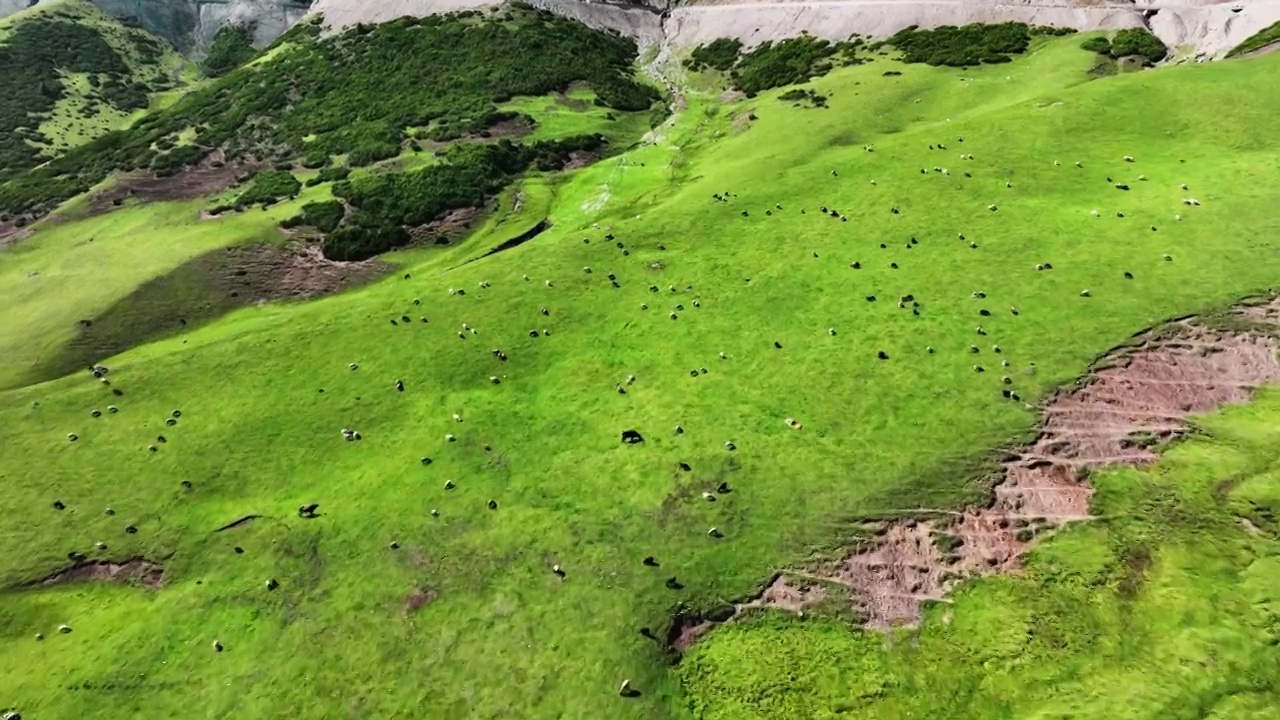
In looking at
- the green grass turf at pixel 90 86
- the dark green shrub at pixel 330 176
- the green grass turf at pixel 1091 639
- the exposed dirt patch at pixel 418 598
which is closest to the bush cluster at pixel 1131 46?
the green grass turf at pixel 1091 639

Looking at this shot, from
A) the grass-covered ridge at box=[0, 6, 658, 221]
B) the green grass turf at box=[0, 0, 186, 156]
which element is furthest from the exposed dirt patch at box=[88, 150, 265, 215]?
the green grass turf at box=[0, 0, 186, 156]

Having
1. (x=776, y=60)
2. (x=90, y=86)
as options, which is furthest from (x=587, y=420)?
(x=90, y=86)

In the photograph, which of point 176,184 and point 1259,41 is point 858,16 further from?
point 176,184

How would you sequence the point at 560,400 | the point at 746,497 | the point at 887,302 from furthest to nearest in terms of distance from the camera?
the point at 887,302
the point at 560,400
the point at 746,497

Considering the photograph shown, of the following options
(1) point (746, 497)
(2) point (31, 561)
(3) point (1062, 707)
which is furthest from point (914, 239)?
(2) point (31, 561)

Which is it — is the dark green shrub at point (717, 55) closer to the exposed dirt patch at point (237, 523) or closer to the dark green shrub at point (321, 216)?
the dark green shrub at point (321, 216)

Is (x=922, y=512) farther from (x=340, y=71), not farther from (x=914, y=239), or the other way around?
(x=340, y=71)
